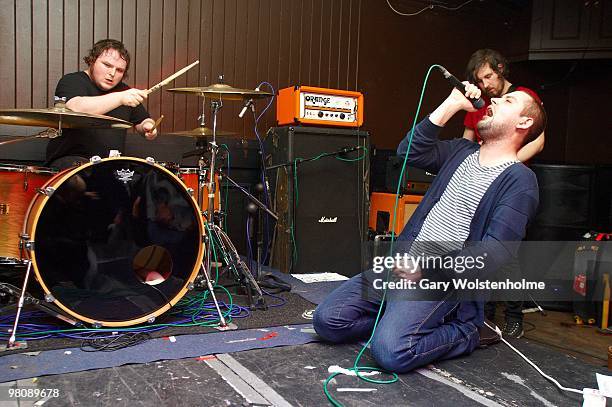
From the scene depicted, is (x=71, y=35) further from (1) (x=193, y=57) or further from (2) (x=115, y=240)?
(2) (x=115, y=240)

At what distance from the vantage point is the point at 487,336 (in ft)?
8.25

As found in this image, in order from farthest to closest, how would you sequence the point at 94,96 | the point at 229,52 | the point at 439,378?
1. the point at 229,52
2. the point at 94,96
3. the point at 439,378

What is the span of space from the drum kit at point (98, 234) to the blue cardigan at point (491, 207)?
40.4 inches

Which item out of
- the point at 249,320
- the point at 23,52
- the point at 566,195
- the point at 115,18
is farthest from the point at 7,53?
the point at 566,195

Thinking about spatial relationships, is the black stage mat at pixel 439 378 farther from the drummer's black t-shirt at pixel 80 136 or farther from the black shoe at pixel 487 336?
the drummer's black t-shirt at pixel 80 136

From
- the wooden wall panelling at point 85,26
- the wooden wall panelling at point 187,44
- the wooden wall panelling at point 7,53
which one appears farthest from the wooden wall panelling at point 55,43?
the wooden wall panelling at point 7,53

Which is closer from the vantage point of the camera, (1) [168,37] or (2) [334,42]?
(1) [168,37]

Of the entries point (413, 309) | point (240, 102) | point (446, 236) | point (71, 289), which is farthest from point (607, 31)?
point (71, 289)

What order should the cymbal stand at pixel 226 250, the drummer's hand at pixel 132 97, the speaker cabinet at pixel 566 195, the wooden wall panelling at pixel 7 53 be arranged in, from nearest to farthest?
the drummer's hand at pixel 132 97 < the cymbal stand at pixel 226 250 < the wooden wall panelling at pixel 7 53 < the speaker cabinet at pixel 566 195

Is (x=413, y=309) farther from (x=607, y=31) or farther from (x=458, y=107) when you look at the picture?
(x=607, y=31)

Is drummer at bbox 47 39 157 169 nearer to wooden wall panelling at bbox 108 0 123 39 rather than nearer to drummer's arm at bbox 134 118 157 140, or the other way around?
drummer's arm at bbox 134 118 157 140

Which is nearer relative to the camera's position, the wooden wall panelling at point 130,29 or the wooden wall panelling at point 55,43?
the wooden wall panelling at point 55,43

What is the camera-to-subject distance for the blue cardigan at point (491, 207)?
214 centimetres

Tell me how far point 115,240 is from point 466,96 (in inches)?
63.2
